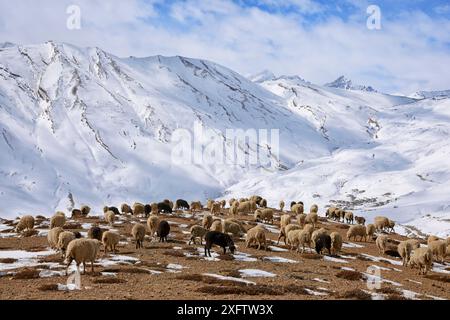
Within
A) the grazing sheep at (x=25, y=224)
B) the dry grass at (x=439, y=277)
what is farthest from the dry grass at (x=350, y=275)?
the grazing sheep at (x=25, y=224)

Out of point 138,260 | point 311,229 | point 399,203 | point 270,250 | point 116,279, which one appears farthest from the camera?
point 399,203

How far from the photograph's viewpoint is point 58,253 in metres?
30.5

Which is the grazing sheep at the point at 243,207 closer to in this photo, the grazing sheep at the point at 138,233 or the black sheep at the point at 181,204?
the black sheep at the point at 181,204

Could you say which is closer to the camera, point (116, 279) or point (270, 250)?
point (116, 279)

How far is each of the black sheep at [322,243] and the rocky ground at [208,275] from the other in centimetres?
108

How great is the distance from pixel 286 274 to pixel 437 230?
102258 millimetres

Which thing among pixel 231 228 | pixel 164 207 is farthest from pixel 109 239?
pixel 164 207

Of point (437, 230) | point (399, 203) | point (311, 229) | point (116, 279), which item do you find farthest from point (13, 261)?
point (399, 203)

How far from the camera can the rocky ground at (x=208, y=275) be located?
19188 mm

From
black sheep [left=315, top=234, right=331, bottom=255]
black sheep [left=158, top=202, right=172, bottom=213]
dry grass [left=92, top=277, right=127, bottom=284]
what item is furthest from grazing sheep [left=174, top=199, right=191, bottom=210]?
dry grass [left=92, top=277, right=127, bottom=284]

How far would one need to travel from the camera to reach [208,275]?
77.7ft

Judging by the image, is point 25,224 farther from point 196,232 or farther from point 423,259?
point 423,259
